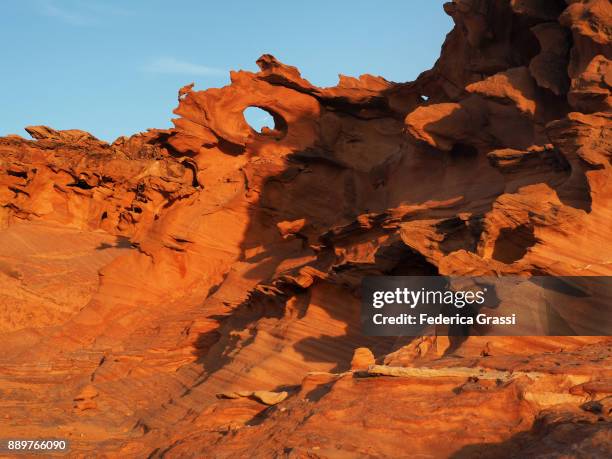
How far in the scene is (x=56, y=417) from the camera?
44.4 feet

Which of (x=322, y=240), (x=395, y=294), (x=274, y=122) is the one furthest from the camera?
(x=274, y=122)

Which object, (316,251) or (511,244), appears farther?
(316,251)

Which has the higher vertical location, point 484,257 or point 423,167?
point 423,167

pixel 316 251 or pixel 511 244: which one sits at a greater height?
pixel 316 251

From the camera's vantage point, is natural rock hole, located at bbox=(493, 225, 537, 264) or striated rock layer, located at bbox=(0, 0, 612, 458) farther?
natural rock hole, located at bbox=(493, 225, 537, 264)

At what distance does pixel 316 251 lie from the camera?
1594 cm

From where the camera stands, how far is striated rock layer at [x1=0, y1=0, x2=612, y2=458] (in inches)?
294

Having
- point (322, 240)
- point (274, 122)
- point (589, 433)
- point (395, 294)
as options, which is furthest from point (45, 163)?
point (589, 433)

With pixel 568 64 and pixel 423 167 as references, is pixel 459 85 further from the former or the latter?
pixel 568 64

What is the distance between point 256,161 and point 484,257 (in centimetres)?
1090

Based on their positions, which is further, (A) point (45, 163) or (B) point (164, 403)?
(A) point (45, 163)

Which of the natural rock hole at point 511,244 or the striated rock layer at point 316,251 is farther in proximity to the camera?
the natural rock hole at point 511,244

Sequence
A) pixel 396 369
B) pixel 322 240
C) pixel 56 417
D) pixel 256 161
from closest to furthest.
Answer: pixel 396 369 → pixel 56 417 → pixel 322 240 → pixel 256 161

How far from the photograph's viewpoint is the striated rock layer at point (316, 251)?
7.46 metres
